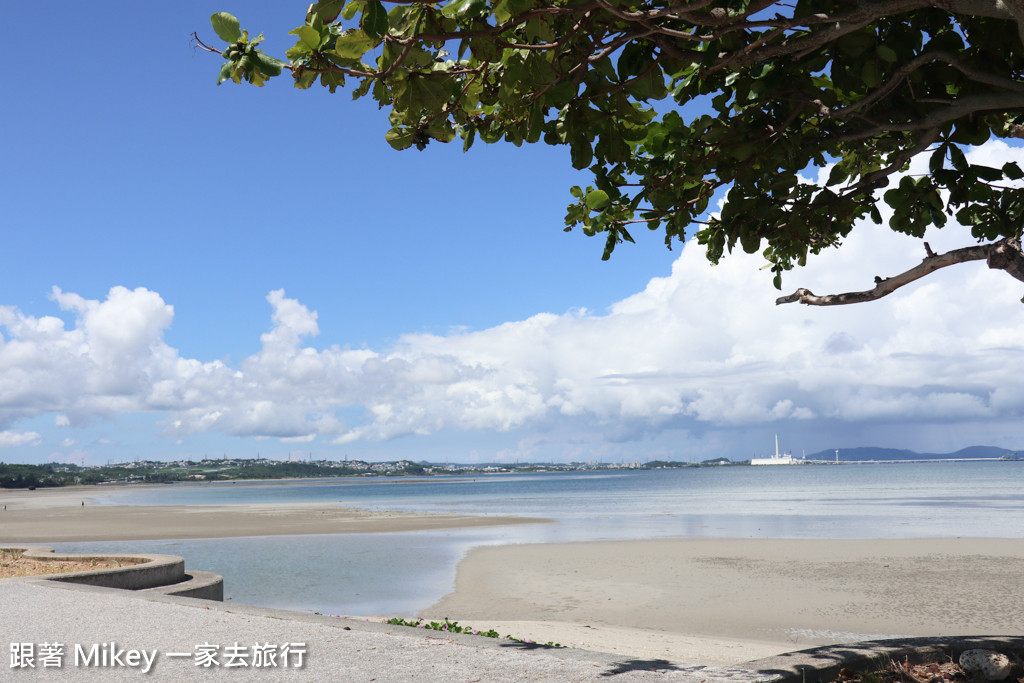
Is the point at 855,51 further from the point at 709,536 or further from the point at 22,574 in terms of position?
the point at 709,536

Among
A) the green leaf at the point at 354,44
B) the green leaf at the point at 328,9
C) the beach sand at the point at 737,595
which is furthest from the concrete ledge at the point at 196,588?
the green leaf at the point at 328,9

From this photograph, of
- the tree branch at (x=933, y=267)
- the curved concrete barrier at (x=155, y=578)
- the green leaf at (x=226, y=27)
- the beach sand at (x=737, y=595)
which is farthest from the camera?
the beach sand at (x=737, y=595)

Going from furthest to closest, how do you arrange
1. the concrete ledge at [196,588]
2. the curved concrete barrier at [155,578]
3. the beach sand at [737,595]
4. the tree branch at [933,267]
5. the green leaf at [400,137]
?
1. the beach sand at [737,595]
2. the curved concrete barrier at [155,578]
3. the concrete ledge at [196,588]
4. the tree branch at [933,267]
5. the green leaf at [400,137]

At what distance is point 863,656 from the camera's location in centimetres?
557

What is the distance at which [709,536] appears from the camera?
90.7ft

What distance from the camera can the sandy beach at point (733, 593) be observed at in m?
11.9

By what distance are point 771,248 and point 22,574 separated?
13.4 metres

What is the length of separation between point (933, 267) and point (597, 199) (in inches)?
116

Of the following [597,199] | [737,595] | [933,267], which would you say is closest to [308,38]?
[597,199]

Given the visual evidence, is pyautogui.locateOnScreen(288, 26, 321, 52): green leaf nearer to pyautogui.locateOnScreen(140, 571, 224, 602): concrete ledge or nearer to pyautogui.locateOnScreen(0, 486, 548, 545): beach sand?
pyautogui.locateOnScreen(140, 571, 224, 602): concrete ledge

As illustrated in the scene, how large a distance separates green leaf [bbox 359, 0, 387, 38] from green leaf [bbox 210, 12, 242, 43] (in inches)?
20.2

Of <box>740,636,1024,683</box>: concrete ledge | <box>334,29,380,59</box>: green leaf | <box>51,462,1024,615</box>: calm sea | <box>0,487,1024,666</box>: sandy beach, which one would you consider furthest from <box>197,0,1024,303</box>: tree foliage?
<box>51,462,1024,615</box>: calm sea

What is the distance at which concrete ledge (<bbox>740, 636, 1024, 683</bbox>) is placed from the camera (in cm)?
530

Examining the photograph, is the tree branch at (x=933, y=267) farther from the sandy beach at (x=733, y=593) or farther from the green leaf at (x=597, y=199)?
the sandy beach at (x=733, y=593)
